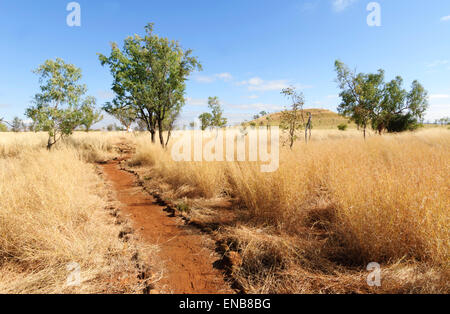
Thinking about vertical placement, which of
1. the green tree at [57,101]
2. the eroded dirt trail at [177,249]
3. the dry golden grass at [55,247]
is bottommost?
the eroded dirt trail at [177,249]

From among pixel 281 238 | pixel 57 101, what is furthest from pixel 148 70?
pixel 281 238

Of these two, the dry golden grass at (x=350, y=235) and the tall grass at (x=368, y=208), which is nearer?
the dry golden grass at (x=350, y=235)

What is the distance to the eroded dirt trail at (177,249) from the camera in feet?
7.73

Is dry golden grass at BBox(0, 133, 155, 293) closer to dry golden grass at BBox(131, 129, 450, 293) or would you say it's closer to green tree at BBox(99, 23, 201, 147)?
dry golden grass at BBox(131, 129, 450, 293)

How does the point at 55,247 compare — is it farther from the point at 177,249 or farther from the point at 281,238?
the point at 281,238

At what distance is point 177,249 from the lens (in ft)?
10.4

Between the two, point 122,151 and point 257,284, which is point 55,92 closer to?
point 122,151

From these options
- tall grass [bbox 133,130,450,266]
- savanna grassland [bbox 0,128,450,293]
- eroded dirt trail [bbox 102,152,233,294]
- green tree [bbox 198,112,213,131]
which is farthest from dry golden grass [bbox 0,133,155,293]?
green tree [bbox 198,112,213,131]

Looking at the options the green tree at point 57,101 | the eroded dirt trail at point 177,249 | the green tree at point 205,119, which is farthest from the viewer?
the green tree at point 205,119

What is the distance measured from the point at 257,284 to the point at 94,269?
2.06 meters

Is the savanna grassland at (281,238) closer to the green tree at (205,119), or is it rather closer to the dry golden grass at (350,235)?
the dry golden grass at (350,235)

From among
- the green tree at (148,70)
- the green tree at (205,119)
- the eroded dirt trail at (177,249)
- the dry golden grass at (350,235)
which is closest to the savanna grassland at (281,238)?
the dry golden grass at (350,235)
